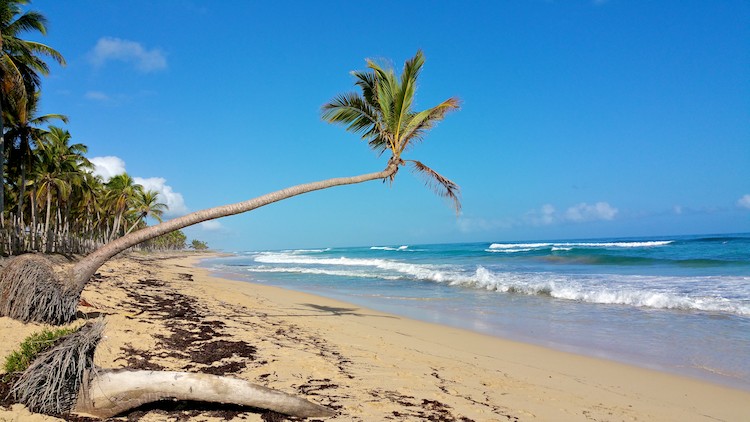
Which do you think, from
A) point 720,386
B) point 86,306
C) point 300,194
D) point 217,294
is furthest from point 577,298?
point 86,306

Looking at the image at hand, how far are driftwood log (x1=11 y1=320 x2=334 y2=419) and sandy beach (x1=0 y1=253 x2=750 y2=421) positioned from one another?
15 centimetres

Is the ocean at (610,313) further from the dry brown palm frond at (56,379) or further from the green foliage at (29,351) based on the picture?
the green foliage at (29,351)

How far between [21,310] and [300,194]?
4.57 metres

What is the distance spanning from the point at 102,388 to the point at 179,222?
3914 mm

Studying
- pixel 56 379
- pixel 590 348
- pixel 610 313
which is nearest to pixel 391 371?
pixel 56 379

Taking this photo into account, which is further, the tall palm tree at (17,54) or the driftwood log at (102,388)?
the tall palm tree at (17,54)

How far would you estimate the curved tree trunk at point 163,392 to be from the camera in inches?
148

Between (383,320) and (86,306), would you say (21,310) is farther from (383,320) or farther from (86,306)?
(383,320)

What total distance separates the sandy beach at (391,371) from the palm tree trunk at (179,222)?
0.98 m

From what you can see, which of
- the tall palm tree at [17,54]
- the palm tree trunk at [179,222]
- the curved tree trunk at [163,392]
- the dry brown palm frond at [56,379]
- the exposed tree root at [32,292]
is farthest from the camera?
the tall palm tree at [17,54]

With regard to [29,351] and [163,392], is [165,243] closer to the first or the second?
[29,351]

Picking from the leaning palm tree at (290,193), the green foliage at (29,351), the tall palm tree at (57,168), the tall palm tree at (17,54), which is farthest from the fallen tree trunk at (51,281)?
the tall palm tree at (57,168)

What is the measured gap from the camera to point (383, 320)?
1101 cm

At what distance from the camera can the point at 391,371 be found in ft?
20.0
